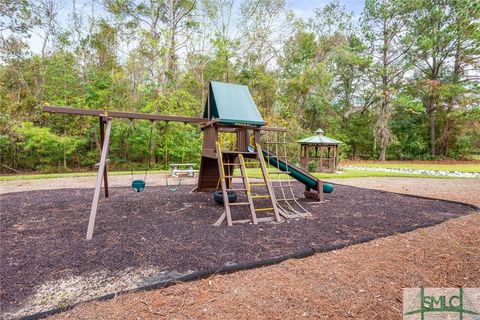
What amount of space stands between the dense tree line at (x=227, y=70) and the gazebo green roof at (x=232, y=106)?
245 inches

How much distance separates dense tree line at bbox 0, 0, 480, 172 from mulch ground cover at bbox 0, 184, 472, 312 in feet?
20.9

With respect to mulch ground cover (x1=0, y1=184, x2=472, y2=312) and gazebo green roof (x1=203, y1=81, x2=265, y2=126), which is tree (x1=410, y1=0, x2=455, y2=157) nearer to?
mulch ground cover (x1=0, y1=184, x2=472, y2=312)

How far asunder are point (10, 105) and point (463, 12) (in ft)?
97.0

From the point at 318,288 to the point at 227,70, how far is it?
15696mm

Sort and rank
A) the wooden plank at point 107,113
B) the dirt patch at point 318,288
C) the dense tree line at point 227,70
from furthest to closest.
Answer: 1. the dense tree line at point 227,70
2. the wooden plank at point 107,113
3. the dirt patch at point 318,288

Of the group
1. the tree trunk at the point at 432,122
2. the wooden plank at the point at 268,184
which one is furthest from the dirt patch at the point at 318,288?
the tree trunk at the point at 432,122

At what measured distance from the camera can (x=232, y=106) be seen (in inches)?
199

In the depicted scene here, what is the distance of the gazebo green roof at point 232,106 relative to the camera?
4.81m

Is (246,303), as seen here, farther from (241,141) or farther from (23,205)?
(23,205)

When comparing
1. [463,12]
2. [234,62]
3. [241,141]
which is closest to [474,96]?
[463,12]

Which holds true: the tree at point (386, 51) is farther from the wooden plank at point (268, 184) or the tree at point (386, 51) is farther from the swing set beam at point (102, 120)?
the swing set beam at point (102, 120)

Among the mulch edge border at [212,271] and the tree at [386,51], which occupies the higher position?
the tree at [386,51]

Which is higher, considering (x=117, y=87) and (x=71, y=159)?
(x=117, y=87)

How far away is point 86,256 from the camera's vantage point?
2861 millimetres
